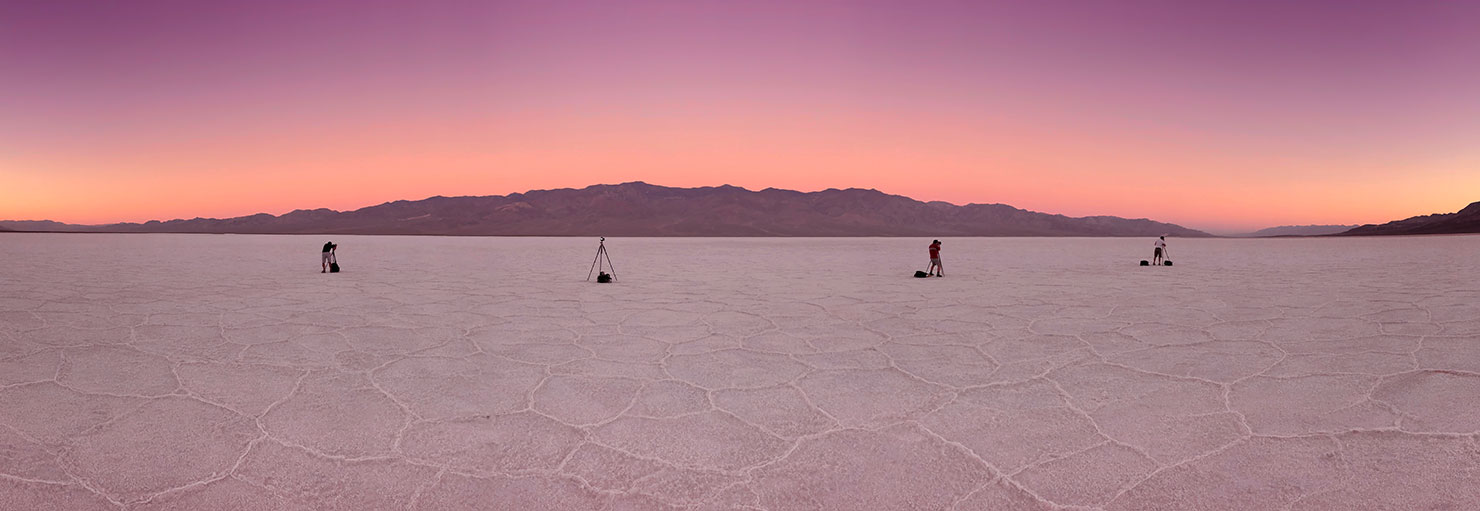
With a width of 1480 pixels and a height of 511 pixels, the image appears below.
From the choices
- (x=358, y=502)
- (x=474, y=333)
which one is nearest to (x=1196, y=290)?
(x=474, y=333)

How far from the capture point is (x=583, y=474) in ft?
9.09

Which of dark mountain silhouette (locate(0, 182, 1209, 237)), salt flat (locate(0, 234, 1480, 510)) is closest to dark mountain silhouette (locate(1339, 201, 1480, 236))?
dark mountain silhouette (locate(0, 182, 1209, 237))

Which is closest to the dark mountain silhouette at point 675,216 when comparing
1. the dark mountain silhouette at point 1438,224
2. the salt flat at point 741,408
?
the dark mountain silhouette at point 1438,224

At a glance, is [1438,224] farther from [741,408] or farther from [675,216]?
[741,408]

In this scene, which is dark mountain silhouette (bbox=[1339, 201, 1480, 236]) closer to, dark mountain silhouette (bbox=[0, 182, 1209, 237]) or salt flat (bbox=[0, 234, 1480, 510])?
dark mountain silhouette (bbox=[0, 182, 1209, 237])

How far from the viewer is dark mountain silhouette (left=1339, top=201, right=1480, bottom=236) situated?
93.8 meters

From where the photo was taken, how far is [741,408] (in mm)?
3619

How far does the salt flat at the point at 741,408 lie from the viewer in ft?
8.59

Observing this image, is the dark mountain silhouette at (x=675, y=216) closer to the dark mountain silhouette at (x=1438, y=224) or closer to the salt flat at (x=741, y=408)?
the dark mountain silhouette at (x=1438, y=224)

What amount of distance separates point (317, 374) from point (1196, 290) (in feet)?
34.8

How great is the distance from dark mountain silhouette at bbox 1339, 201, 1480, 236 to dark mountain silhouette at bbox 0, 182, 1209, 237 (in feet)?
185

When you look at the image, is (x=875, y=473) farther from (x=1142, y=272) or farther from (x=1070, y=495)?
(x=1142, y=272)

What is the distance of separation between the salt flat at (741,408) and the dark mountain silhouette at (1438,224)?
403 feet

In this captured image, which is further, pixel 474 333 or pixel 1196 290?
pixel 1196 290
